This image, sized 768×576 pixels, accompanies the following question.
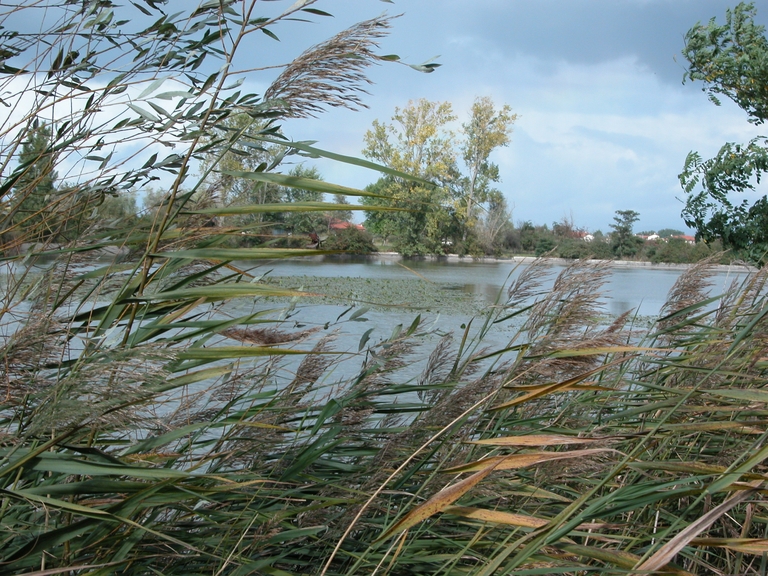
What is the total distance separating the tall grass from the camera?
119 centimetres

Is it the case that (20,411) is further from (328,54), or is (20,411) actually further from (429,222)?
(429,222)

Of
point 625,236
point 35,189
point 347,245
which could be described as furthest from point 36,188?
point 625,236

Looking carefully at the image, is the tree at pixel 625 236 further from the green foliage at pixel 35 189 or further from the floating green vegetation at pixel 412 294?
the green foliage at pixel 35 189

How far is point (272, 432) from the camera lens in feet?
4.98

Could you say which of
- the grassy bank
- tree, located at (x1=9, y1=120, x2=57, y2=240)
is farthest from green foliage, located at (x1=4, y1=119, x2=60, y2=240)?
the grassy bank

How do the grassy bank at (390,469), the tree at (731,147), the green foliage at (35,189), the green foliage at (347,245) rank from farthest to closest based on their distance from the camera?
the tree at (731,147), the green foliage at (35,189), the green foliage at (347,245), the grassy bank at (390,469)

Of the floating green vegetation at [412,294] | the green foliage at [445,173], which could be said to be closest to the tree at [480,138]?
the green foliage at [445,173]

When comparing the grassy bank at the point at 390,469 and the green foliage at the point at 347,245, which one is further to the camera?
the green foliage at the point at 347,245

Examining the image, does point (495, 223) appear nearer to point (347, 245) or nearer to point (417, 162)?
point (417, 162)

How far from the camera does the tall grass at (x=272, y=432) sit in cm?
119

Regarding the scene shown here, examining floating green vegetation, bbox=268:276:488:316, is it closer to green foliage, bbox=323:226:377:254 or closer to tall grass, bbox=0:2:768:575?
green foliage, bbox=323:226:377:254

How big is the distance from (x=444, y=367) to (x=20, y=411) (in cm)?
123

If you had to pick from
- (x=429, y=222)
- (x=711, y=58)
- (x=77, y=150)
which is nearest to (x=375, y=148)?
(x=429, y=222)

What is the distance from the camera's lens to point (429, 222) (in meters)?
34.6
